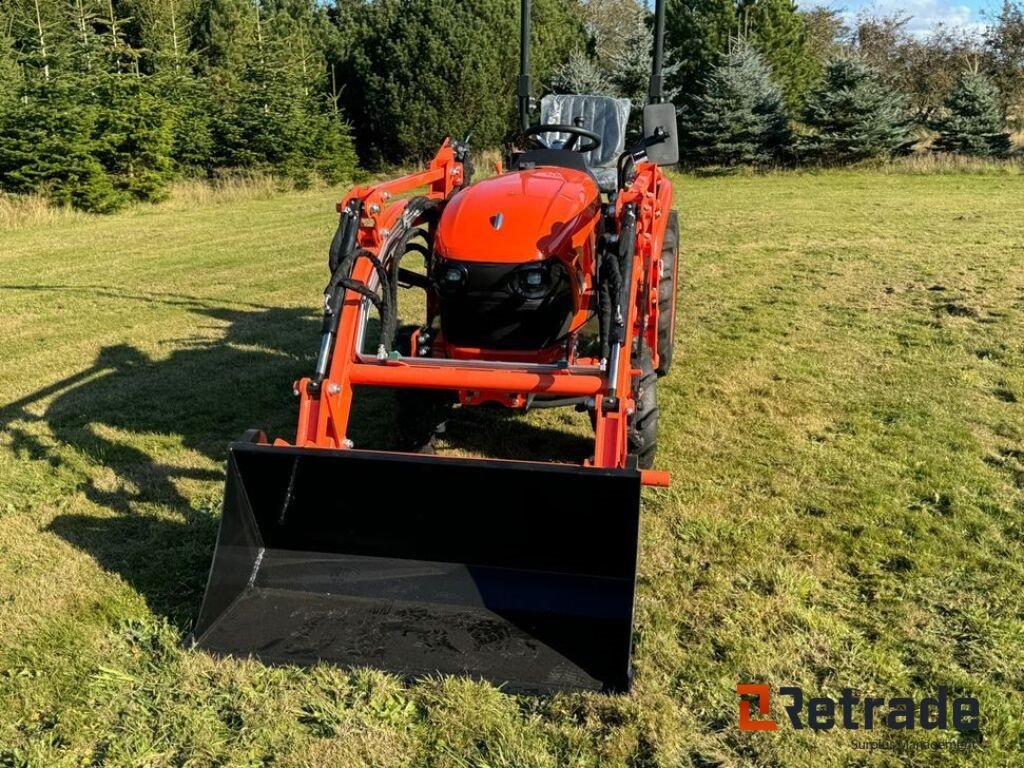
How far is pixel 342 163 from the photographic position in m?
20.5

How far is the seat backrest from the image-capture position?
19.9 ft

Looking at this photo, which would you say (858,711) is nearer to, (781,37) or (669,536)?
(669,536)

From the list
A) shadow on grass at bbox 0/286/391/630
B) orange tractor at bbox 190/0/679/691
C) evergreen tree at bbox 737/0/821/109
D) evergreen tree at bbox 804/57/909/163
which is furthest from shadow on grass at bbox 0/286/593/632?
evergreen tree at bbox 737/0/821/109

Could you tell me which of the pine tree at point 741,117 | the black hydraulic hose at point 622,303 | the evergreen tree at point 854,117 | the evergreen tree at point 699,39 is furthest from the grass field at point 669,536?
the evergreen tree at point 699,39

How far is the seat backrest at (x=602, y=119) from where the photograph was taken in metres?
6.07

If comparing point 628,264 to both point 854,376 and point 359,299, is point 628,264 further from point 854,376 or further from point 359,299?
point 854,376

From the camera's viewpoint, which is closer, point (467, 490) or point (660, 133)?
point (467, 490)

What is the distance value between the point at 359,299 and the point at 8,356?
4.21 m

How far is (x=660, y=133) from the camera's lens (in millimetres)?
4191

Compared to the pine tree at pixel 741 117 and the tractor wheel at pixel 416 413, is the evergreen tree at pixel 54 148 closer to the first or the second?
the pine tree at pixel 741 117

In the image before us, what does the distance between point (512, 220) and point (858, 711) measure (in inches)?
85.3

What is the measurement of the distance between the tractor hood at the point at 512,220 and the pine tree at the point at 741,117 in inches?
670

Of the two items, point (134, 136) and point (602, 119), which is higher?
point (602, 119)

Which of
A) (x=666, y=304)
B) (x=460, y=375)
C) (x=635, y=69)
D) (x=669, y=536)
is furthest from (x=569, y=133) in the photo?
(x=635, y=69)
